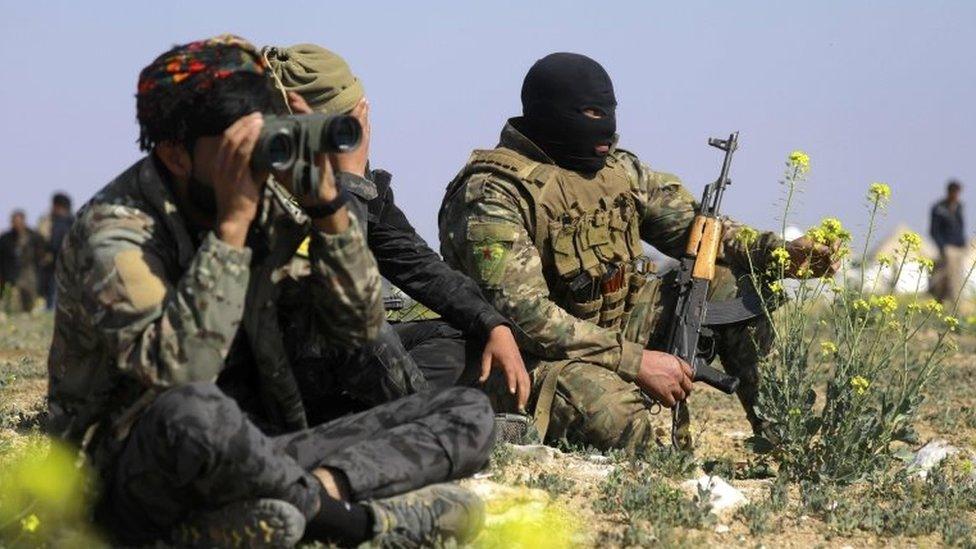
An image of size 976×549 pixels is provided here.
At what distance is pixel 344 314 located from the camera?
4.05 meters

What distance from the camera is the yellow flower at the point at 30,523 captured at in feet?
12.3

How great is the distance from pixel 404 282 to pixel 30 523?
2108mm

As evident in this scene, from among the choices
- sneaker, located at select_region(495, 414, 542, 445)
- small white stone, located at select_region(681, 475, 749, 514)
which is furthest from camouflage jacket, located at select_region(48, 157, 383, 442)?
sneaker, located at select_region(495, 414, 542, 445)

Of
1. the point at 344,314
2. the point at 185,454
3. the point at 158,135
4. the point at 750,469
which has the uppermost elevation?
the point at 158,135

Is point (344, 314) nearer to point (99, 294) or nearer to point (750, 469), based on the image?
point (99, 294)

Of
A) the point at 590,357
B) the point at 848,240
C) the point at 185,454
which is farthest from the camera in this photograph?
the point at 590,357

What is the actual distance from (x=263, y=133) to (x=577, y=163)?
8.79 feet

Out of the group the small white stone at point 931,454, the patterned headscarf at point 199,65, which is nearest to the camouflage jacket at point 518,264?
the small white stone at point 931,454

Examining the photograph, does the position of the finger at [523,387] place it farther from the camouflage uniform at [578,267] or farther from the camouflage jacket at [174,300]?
the camouflage jacket at [174,300]

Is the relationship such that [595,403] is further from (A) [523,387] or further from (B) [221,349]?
(B) [221,349]

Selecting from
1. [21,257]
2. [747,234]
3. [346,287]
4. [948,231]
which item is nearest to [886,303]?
[747,234]

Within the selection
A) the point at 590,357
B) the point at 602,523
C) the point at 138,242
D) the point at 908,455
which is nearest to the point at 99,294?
the point at 138,242

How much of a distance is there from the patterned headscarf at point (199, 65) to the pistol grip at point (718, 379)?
277cm

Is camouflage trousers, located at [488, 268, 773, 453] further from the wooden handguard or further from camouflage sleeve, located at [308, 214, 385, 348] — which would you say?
camouflage sleeve, located at [308, 214, 385, 348]
